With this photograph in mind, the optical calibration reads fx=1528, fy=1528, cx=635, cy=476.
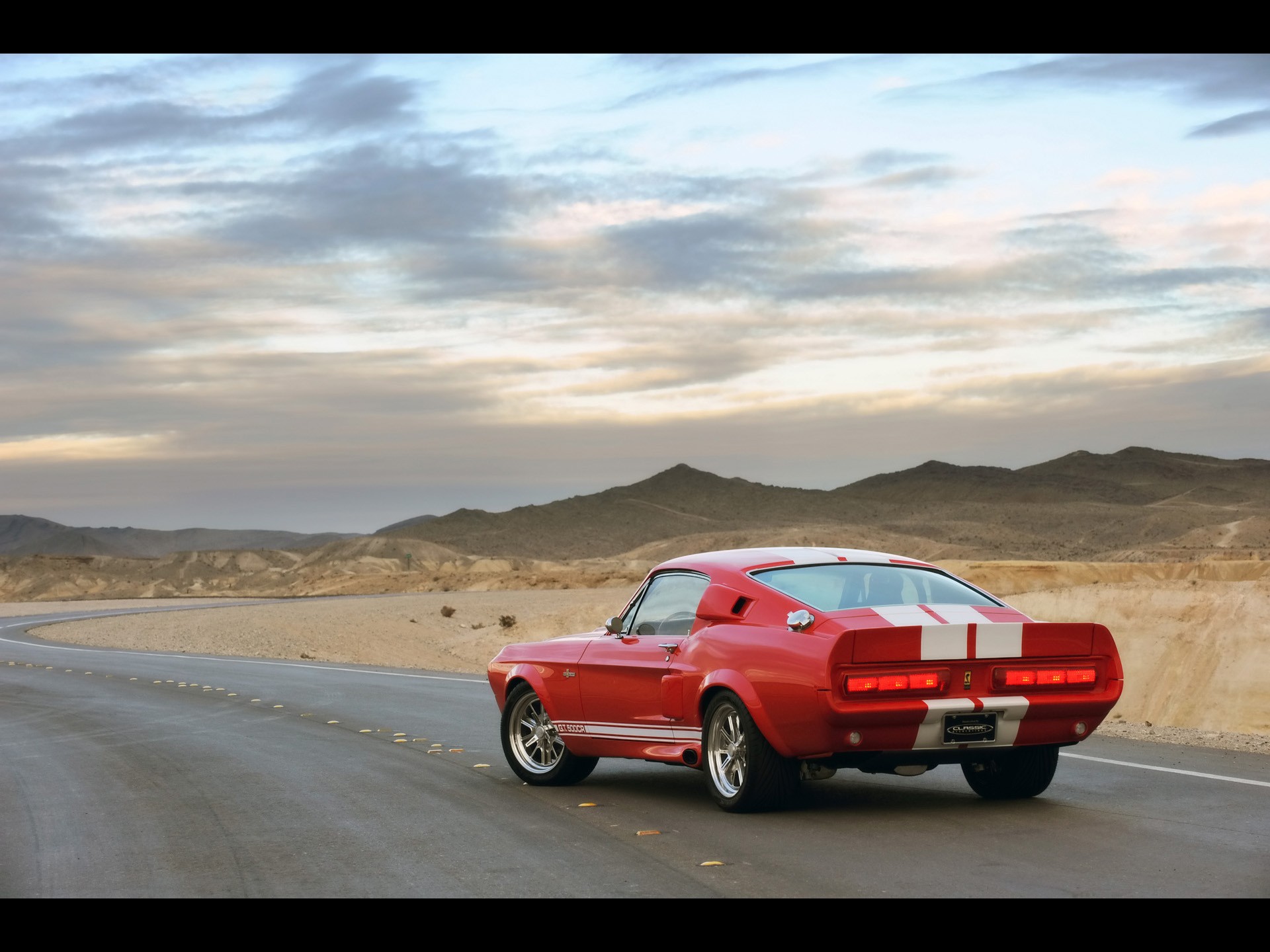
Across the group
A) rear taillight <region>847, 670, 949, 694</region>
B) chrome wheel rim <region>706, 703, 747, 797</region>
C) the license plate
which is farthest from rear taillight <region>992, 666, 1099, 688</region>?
chrome wheel rim <region>706, 703, 747, 797</region>

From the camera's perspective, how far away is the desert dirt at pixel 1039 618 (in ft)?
69.0

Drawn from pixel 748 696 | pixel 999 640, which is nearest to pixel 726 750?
pixel 748 696

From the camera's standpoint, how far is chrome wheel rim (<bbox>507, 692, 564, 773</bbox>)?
36.1 ft

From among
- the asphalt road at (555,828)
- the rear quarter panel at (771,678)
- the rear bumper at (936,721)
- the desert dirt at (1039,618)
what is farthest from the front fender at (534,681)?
A: the desert dirt at (1039,618)

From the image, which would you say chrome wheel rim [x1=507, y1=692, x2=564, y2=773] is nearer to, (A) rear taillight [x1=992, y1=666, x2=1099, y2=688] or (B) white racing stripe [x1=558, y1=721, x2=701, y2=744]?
(B) white racing stripe [x1=558, y1=721, x2=701, y2=744]

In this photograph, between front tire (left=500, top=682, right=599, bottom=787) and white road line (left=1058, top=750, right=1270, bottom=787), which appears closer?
white road line (left=1058, top=750, right=1270, bottom=787)

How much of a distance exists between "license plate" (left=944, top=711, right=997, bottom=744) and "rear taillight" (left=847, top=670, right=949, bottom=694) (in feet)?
0.65

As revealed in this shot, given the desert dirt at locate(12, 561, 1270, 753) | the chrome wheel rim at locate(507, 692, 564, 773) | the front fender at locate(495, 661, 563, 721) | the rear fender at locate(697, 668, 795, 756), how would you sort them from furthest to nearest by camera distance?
the desert dirt at locate(12, 561, 1270, 753)
the chrome wheel rim at locate(507, 692, 564, 773)
the front fender at locate(495, 661, 563, 721)
the rear fender at locate(697, 668, 795, 756)

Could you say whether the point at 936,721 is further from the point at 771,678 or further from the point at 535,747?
the point at 535,747

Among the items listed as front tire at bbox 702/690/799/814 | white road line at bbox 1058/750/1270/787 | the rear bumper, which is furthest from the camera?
white road line at bbox 1058/750/1270/787

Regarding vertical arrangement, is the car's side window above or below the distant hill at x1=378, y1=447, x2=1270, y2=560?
below

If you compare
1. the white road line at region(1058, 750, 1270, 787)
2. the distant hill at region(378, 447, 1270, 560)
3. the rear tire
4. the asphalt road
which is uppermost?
the distant hill at region(378, 447, 1270, 560)

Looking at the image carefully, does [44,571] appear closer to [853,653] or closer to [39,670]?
[39,670]

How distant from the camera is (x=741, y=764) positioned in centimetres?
916
